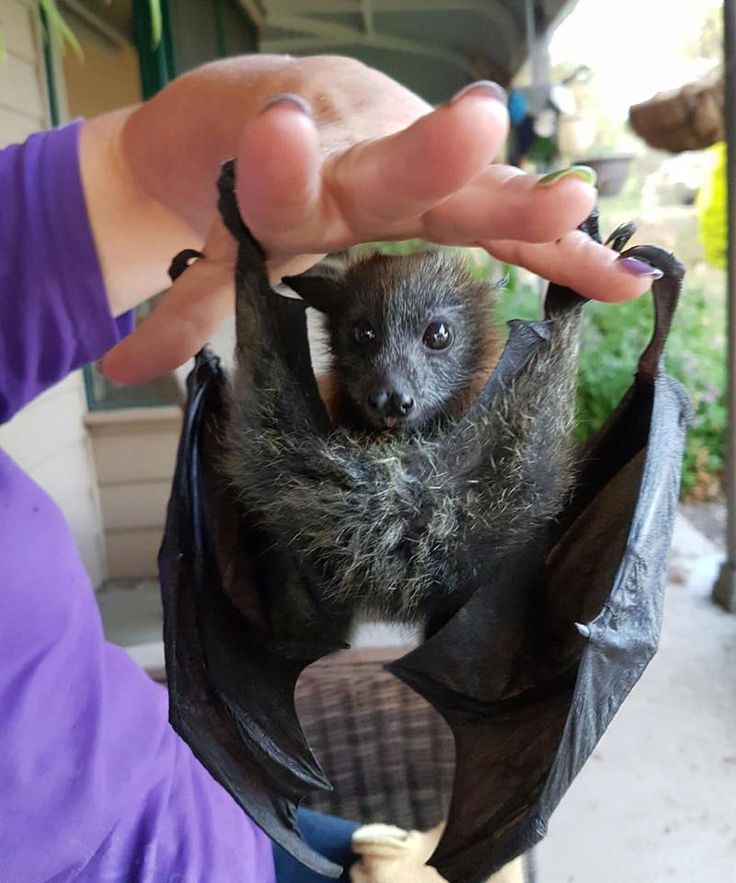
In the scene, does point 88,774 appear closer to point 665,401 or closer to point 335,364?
point 335,364

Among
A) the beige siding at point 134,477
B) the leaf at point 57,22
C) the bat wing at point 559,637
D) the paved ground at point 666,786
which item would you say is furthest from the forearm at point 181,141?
the beige siding at point 134,477

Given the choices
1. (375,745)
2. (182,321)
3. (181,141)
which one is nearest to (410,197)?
(182,321)

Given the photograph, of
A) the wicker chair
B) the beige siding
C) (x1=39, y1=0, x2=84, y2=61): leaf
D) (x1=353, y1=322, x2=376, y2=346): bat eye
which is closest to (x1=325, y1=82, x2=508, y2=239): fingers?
(x1=353, y1=322, x2=376, y2=346): bat eye

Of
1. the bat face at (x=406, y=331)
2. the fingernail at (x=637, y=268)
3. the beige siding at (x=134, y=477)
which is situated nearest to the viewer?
the fingernail at (x=637, y=268)

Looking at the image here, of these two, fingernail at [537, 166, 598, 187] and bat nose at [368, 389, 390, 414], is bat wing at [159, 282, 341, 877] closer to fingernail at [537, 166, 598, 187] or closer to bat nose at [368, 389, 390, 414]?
bat nose at [368, 389, 390, 414]

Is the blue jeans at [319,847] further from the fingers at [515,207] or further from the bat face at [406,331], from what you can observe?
the fingers at [515,207]

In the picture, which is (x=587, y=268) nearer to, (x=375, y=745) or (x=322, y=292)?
(x=322, y=292)

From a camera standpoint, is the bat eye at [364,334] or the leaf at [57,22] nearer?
the bat eye at [364,334]
